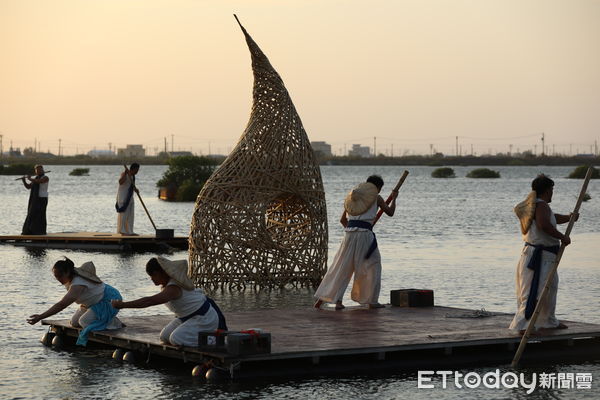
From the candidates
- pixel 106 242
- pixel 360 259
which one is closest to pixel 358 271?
pixel 360 259

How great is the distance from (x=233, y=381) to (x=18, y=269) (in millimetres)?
13387

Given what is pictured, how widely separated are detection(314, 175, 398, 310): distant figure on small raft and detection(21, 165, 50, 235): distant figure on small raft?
15182mm

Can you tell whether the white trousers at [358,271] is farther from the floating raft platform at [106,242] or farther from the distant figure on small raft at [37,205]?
the distant figure on small raft at [37,205]

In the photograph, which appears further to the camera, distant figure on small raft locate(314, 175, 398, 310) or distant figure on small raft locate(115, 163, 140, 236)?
distant figure on small raft locate(115, 163, 140, 236)

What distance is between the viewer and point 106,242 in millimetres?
30188

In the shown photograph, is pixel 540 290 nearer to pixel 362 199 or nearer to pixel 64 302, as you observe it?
pixel 362 199

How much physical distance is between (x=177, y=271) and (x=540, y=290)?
4.13 metres

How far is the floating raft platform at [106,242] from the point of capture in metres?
29.8

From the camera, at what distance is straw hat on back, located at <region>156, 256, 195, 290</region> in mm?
13133

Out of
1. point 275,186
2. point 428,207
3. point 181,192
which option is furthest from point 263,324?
point 181,192

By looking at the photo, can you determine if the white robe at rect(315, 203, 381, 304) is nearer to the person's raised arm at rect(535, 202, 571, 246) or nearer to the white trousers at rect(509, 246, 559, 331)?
the white trousers at rect(509, 246, 559, 331)

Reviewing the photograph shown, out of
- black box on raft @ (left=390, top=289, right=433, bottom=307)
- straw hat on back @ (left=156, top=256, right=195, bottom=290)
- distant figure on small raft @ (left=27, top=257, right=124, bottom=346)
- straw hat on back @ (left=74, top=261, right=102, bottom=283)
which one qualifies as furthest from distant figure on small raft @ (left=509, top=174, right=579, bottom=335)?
straw hat on back @ (left=74, top=261, right=102, bottom=283)

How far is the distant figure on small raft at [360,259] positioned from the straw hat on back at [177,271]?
13.2 feet

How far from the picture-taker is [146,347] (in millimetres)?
13844
